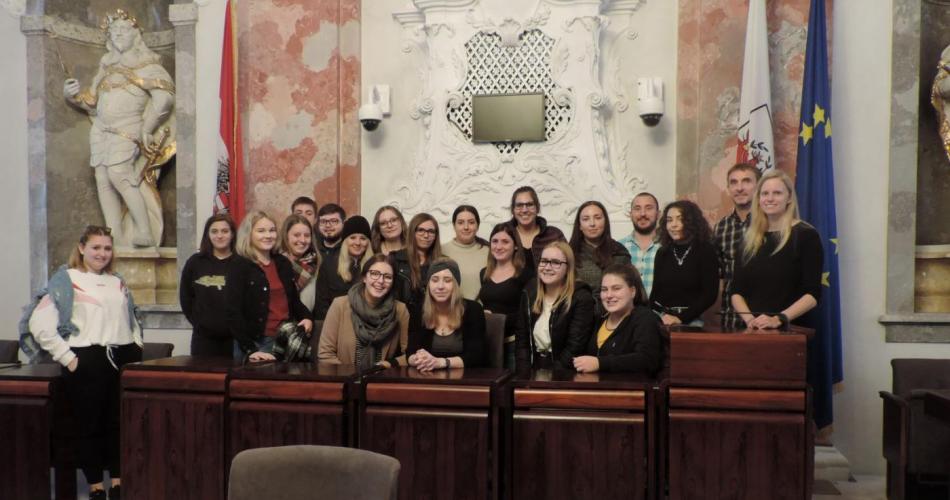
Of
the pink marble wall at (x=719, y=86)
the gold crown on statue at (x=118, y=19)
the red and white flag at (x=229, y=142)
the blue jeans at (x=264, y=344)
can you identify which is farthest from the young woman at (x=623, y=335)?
the gold crown on statue at (x=118, y=19)

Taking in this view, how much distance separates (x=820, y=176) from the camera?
502cm

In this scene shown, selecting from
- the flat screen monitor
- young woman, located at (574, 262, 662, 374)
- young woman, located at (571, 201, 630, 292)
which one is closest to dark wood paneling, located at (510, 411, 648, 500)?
young woman, located at (574, 262, 662, 374)

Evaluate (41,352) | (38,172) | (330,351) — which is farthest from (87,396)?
(38,172)

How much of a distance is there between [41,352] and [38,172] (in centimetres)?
295

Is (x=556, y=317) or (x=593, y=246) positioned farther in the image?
(x=593, y=246)

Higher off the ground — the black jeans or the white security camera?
the white security camera

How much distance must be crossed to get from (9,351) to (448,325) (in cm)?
294

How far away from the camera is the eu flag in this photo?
4.92 metres

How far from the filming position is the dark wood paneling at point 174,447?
3.57 m

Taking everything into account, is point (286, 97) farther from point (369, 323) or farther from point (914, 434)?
point (914, 434)

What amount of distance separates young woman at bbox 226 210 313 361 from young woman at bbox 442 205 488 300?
35.0 inches

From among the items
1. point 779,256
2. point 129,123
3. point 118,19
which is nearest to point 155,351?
point 129,123

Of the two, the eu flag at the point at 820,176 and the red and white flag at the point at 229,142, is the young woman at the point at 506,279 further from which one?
the red and white flag at the point at 229,142

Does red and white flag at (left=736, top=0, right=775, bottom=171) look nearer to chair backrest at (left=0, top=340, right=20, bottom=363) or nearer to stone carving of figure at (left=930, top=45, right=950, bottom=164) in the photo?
stone carving of figure at (left=930, top=45, right=950, bottom=164)
